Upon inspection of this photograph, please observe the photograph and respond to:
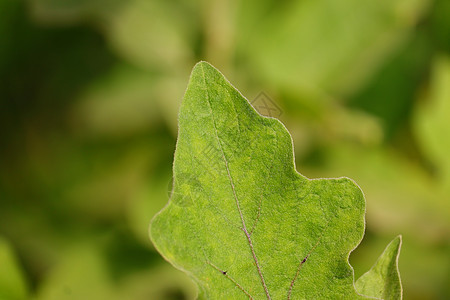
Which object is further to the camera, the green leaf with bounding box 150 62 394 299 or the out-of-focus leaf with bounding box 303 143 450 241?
the out-of-focus leaf with bounding box 303 143 450 241

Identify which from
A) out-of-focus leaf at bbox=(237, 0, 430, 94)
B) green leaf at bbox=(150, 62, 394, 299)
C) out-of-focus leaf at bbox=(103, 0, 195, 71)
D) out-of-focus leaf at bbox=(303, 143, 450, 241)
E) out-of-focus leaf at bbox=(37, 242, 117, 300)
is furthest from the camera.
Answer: out-of-focus leaf at bbox=(237, 0, 430, 94)

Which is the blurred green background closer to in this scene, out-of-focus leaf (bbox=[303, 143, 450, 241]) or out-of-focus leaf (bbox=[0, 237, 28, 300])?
out-of-focus leaf (bbox=[303, 143, 450, 241])

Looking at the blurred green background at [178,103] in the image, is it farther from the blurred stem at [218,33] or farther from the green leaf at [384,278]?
the green leaf at [384,278]

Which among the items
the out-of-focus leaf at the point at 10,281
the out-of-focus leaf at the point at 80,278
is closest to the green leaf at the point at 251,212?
the out-of-focus leaf at the point at 10,281

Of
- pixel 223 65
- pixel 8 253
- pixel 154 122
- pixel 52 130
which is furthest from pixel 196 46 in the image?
pixel 8 253

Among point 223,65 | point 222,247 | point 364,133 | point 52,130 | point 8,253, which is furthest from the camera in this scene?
point 52,130

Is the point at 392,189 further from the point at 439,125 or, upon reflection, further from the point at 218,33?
the point at 218,33

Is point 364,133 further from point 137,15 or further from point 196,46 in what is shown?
point 137,15

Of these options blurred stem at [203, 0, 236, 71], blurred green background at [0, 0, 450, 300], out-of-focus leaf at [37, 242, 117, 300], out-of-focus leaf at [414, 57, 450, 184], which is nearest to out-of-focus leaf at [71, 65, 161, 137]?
blurred green background at [0, 0, 450, 300]
